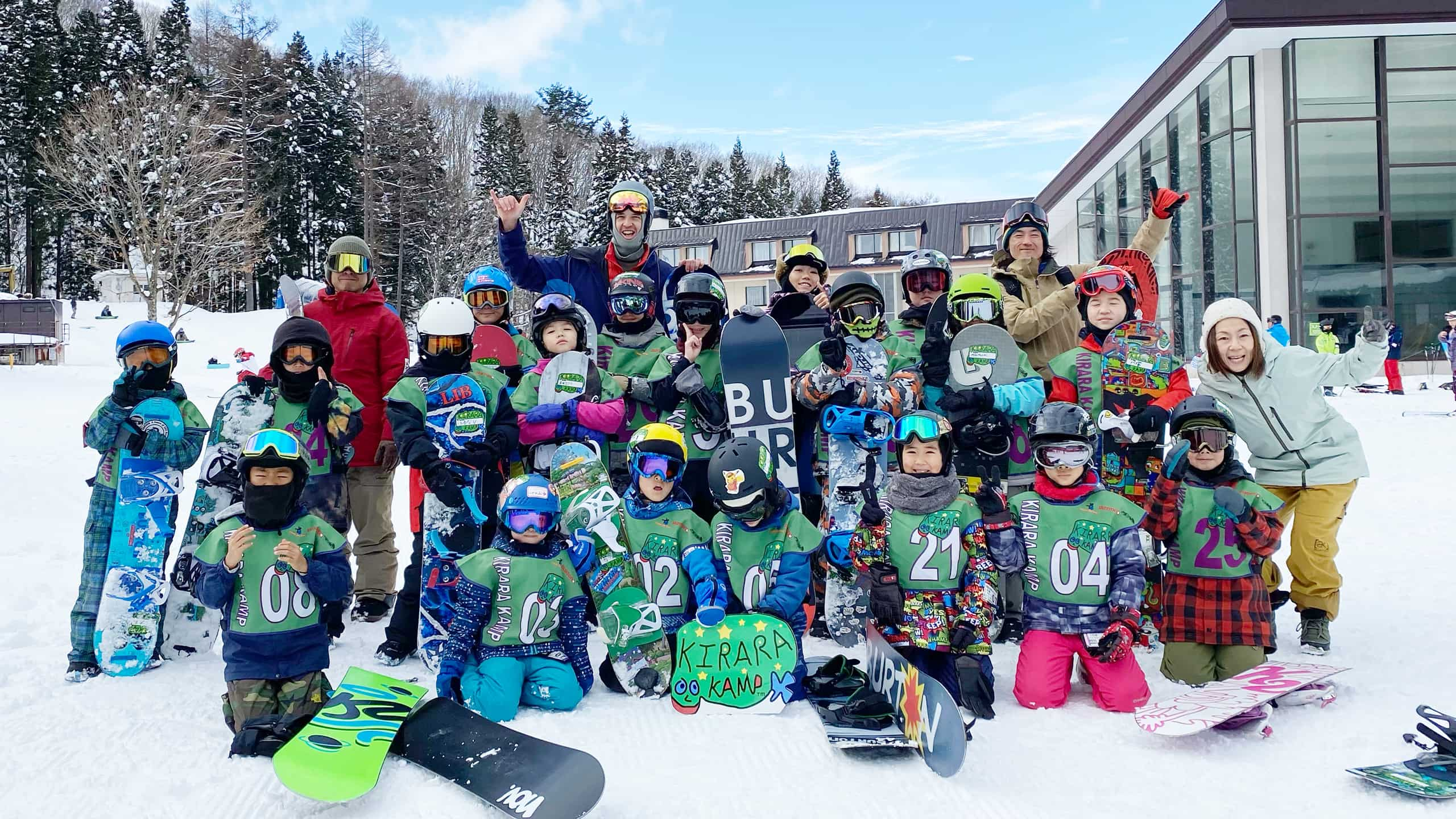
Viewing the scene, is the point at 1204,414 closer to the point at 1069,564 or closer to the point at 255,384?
the point at 1069,564

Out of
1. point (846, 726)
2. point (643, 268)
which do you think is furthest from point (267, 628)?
point (643, 268)

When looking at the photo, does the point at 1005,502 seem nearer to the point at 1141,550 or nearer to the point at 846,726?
the point at 1141,550

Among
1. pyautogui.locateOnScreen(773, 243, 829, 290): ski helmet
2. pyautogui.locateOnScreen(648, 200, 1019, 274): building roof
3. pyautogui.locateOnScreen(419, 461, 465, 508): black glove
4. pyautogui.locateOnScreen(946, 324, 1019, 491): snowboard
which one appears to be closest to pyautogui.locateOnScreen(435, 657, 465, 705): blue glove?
pyautogui.locateOnScreen(419, 461, 465, 508): black glove

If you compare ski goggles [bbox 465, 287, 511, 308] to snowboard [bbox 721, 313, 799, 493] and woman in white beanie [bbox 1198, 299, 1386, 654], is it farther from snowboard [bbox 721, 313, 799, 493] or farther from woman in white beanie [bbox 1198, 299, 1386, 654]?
woman in white beanie [bbox 1198, 299, 1386, 654]

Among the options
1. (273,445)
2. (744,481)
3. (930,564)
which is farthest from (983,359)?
(273,445)

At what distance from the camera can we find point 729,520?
3.98 metres

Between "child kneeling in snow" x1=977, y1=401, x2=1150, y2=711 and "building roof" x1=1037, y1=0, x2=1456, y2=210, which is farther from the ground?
"building roof" x1=1037, y1=0, x2=1456, y2=210

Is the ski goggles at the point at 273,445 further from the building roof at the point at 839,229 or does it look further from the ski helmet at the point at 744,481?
the building roof at the point at 839,229

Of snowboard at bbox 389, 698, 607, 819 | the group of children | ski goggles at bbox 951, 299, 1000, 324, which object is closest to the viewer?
snowboard at bbox 389, 698, 607, 819

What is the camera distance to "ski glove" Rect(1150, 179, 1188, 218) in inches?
197

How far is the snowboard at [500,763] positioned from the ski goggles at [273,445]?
1120 mm

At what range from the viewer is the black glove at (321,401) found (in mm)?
4168

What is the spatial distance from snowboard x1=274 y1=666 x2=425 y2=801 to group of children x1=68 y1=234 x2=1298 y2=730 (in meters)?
0.29

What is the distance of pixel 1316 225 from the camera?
18.4m
